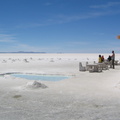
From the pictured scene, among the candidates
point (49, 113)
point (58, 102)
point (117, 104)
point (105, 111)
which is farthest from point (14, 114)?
point (117, 104)

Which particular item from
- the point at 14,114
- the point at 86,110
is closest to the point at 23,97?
the point at 14,114

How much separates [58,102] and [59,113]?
1199mm

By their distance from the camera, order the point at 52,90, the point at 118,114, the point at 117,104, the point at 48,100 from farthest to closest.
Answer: the point at 52,90 → the point at 48,100 → the point at 117,104 → the point at 118,114

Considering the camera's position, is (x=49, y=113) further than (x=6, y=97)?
No

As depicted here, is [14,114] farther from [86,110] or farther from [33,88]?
[33,88]

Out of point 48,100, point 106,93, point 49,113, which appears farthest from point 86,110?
point 106,93

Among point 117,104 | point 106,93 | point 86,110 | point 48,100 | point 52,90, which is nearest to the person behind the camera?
point 86,110

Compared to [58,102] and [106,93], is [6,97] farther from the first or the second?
[106,93]

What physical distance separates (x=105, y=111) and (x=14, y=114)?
8.74 feet

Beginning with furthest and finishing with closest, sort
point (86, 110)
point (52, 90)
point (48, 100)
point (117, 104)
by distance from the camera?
1. point (52, 90)
2. point (48, 100)
3. point (117, 104)
4. point (86, 110)

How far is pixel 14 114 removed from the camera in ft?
20.1

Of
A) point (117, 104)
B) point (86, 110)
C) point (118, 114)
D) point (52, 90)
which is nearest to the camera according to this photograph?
point (118, 114)

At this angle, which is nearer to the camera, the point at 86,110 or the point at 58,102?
the point at 86,110

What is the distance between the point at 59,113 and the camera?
6.22 meters
